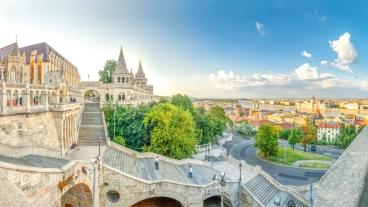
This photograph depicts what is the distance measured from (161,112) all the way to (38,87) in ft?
43.8

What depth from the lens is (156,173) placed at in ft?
88.7

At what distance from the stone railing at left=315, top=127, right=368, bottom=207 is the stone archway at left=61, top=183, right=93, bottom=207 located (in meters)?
14.5

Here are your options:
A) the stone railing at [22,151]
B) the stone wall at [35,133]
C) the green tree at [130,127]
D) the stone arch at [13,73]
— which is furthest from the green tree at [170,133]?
the stone arch at [13,73]

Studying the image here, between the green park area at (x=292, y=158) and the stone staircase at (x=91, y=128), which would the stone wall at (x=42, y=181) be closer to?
the stone staircase at (x=91, y=128)

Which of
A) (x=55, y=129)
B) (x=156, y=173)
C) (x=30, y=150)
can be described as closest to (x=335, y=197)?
(x=156, y=173)

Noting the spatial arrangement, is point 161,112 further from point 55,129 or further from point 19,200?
point 19,200

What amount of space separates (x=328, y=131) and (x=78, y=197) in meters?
91.6

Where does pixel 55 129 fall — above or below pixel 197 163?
above

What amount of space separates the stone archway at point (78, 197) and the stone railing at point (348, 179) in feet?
47.6

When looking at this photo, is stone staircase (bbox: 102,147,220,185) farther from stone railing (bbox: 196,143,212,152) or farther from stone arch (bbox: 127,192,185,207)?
stone railing (bbox: 196,143,212,152)

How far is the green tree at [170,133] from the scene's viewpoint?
34.0m

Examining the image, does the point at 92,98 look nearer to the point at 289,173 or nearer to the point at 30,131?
the point at 289,173

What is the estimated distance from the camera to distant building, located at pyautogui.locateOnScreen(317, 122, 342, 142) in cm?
9406

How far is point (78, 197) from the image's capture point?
21188 millimetres
